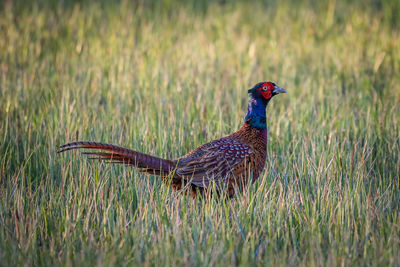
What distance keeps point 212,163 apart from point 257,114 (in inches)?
26.6

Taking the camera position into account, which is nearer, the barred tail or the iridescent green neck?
the barred tail

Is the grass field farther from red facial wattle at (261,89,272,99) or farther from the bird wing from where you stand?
red facial wattle at (261,89,272,99)

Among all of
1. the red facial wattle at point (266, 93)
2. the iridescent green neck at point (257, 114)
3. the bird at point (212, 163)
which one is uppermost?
the red facial wattle at point (266, 93)

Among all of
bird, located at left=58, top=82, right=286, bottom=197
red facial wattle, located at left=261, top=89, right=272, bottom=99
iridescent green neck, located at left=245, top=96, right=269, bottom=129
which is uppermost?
red facial wattle, located at left=261, top=89, right=272, bottom=99

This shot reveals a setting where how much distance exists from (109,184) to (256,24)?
5841 mm

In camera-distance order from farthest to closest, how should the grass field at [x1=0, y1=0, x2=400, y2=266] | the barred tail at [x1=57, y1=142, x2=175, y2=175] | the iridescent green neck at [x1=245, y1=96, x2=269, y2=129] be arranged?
the iridescent green neck at [x1=245, y1=96, x2=269, y2=129]
the barred tail at [x1=57, y1=142, x2=175, y2=175]
the grass field at [x1=0, y1=0, x2=400, y2=266]

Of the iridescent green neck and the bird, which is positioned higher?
the iridescent green neck

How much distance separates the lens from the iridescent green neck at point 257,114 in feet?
14.4

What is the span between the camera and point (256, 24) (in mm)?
9219

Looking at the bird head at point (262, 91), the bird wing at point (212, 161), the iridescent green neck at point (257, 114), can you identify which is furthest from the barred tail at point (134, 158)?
the bird head at point (262, 91)

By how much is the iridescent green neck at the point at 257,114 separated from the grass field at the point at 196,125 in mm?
340

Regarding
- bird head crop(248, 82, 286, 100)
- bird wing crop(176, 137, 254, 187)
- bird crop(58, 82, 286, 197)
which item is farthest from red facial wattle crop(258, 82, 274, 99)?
bird wing crop(176, 137, 254, 187)

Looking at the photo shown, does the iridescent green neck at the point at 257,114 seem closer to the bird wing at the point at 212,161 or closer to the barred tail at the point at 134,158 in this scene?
the bird wing at the point at 212,161

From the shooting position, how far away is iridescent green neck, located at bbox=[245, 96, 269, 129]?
14.4 feet
